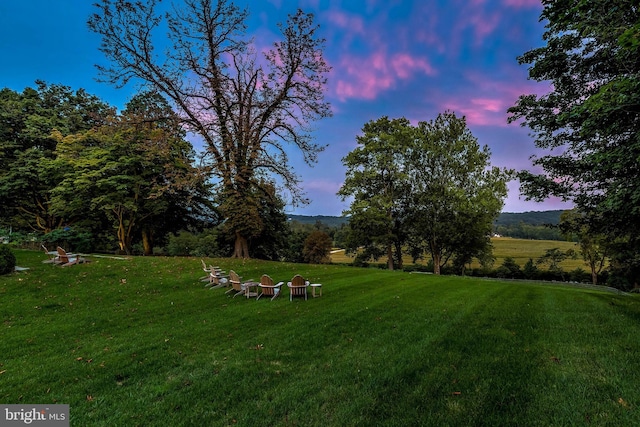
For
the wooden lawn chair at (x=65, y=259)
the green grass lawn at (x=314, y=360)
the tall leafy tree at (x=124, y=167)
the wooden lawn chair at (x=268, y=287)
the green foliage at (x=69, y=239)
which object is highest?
the tall leafy tree at (x=124, y=167)

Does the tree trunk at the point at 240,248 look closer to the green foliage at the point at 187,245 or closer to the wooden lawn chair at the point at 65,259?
the wooden lawn chair at the point at 65,259

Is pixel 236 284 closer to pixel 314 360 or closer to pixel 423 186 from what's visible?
pixel 314 360

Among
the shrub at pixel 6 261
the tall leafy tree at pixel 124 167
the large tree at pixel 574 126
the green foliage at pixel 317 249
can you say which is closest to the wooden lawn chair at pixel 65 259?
the shrub at pixel 6 261

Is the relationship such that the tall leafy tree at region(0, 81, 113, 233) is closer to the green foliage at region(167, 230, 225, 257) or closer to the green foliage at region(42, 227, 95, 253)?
the green foliage at region(42, 227, 95, 253)

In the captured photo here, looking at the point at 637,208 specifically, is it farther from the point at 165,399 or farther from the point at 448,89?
the point at 448,89

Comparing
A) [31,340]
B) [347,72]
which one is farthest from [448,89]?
[31,340]

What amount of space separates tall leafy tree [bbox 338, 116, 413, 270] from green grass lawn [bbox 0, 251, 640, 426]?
1921 centimetres

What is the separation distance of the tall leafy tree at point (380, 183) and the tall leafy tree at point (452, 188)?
1425 millimetres

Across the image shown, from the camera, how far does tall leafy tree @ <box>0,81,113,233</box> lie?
22.1 m

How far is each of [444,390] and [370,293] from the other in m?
7.41

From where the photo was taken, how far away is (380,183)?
30625mm

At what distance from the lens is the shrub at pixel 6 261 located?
1126 centimetres

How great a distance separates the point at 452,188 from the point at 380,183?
283 inches

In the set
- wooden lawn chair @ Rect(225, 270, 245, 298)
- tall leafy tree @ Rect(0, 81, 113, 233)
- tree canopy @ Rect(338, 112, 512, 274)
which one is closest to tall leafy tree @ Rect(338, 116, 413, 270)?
tree canopy @ Rect(338, 112, 512, 274)
